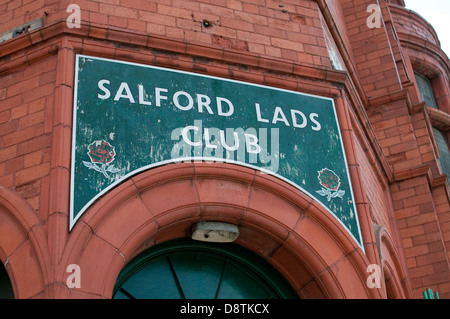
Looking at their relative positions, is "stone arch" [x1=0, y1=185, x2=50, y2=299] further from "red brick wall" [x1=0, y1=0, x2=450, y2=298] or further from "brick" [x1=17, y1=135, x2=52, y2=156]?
"brick" [x1=17, y1=135, x2=52, y2=156]

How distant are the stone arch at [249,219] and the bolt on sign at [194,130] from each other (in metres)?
0.14

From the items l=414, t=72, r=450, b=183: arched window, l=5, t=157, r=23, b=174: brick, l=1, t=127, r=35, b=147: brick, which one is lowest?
l=5, t=157, r=23, b=174: brick

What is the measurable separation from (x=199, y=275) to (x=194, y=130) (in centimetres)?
149

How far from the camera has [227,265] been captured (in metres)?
7.20

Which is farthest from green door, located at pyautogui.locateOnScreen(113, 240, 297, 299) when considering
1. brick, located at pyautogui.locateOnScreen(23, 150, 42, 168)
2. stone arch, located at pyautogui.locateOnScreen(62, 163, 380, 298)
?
brick, located at pyautogui.locateOnScreen(23, 150, 42, 168)

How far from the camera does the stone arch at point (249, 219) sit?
633 centimetres

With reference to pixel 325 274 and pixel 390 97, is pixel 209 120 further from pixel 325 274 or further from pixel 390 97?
pixel 390 97

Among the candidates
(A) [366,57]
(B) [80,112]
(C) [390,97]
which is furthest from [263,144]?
(A) [366,57]

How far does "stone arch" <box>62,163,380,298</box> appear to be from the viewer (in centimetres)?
633

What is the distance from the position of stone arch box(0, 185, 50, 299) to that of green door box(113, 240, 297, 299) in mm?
1032

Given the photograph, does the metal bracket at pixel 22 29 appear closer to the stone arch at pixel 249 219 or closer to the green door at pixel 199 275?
the stone arch at pixel 249 219

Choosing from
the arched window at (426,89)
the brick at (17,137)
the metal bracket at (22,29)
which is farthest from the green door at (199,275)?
the arched window at (426,89)
